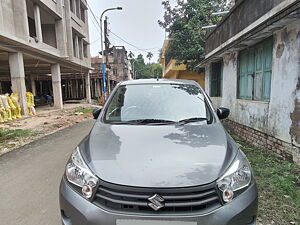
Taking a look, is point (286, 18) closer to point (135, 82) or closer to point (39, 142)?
point (135, 82)

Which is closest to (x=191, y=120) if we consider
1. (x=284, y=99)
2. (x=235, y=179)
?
(x=235, y=179)

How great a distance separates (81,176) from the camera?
5.70 ft

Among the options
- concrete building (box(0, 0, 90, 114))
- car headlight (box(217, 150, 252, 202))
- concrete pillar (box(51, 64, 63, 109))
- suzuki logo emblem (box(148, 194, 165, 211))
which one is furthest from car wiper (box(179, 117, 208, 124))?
concrete pillar (box(51, 64, 63, 109))

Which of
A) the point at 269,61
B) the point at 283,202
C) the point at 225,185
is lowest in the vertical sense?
the point at 283,202

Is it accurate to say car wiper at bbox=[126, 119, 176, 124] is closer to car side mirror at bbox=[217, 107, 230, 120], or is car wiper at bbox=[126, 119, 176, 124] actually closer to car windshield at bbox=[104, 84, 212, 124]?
car windshield at bbox=[104, 84, 212, 124]

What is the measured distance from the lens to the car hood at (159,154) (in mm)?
1567

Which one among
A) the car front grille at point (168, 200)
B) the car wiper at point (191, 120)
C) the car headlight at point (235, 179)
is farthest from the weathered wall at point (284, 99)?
the car front grille at point (168, 200)

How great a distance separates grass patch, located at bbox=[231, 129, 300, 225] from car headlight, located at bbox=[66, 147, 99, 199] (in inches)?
79.6

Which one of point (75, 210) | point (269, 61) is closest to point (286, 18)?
point (269, 61)

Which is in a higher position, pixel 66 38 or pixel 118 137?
pixel 66 38

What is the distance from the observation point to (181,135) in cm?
213

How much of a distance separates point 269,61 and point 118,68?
39.5m

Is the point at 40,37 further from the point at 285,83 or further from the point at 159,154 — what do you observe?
the point at 159,154

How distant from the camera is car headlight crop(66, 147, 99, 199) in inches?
64.0
